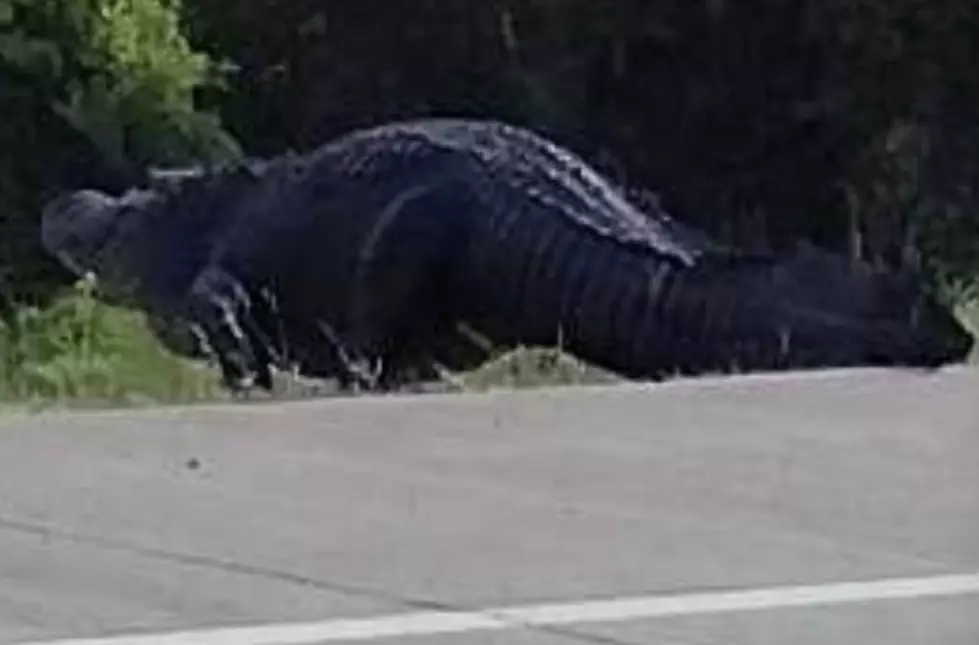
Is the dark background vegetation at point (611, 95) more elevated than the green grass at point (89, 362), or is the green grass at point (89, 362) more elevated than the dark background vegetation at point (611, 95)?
the dark background vegetation at point (611, 95)

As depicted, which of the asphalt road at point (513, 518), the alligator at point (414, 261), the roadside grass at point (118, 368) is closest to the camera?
the asphalt road at point (513, 518)

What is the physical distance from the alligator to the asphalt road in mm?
1428

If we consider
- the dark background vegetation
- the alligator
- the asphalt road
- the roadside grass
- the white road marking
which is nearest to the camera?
the white road marking

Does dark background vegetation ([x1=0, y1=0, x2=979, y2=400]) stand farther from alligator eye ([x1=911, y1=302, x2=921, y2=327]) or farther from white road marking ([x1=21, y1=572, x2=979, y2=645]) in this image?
white road marking ([x1=21, y1=572, x2=979, y2=645])

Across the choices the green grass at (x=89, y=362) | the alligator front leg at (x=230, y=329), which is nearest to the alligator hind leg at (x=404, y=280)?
the alligator front leg at (x=230, y=329)

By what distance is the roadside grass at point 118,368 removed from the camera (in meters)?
10.1

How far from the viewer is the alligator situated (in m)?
11.2

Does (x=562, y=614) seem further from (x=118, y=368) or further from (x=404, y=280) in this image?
(x=404, y=280)

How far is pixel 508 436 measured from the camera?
29.2ft

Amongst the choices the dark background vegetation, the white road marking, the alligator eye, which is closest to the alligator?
the alligator eye

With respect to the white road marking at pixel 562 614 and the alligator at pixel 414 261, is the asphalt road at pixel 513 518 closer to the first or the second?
the white road marking at pixel 562 614

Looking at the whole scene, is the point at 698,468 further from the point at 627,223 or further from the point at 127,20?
the point at 127,20

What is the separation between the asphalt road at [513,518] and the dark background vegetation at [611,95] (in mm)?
9984

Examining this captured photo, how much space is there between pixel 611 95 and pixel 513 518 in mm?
12616
